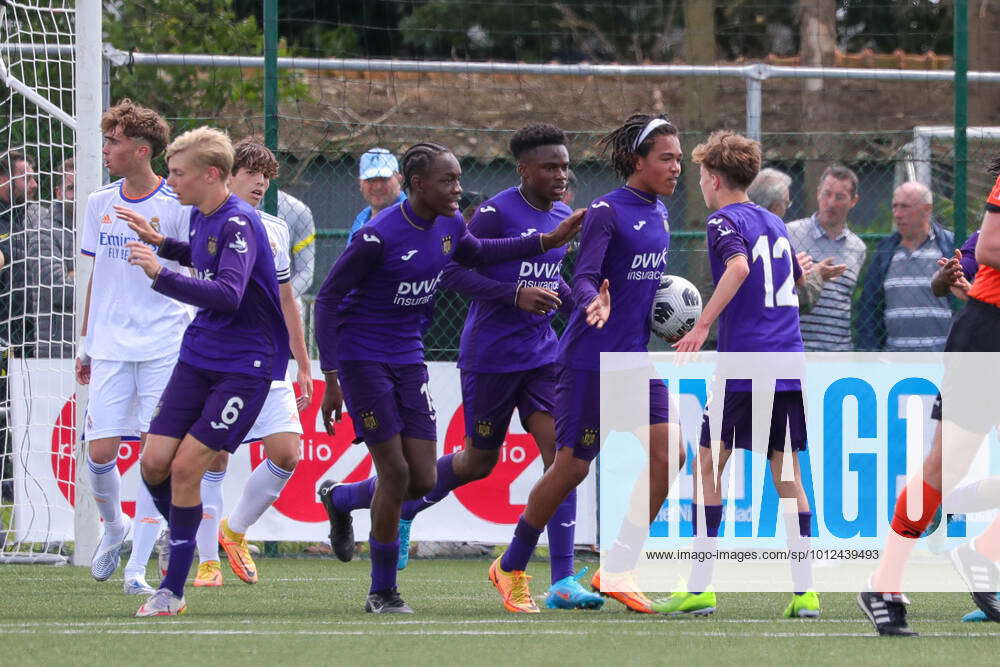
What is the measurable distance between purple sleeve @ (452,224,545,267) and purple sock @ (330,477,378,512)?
1.38 m

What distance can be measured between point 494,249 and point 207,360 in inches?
57.2

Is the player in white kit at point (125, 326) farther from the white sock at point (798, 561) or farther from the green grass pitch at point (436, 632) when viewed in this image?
the white sock at point (798, 561)

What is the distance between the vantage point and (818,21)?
18.2 meters

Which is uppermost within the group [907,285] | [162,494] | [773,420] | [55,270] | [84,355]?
[55,270]

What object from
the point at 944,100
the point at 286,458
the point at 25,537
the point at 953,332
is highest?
the point at 944,100

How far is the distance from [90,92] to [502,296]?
11.2ft

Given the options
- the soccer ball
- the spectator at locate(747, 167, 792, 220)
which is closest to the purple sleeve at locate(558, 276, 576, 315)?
the soccer ball

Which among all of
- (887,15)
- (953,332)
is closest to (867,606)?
(953,332)

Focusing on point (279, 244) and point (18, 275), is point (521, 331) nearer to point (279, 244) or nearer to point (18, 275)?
point (279, 244)

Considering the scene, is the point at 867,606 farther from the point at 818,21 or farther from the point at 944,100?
the point at 944,100

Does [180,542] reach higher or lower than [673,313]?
lower

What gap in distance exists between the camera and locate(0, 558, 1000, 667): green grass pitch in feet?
18.5

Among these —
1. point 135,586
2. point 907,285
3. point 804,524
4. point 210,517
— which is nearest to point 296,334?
point 210,517

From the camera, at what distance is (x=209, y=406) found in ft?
22.3
